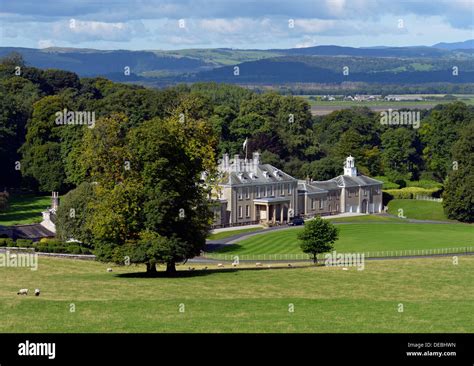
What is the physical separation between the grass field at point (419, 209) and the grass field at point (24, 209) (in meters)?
39.5

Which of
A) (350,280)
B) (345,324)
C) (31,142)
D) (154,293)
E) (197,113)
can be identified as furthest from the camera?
(197,113)

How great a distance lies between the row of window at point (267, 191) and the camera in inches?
3959

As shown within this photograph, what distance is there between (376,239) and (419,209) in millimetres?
26128

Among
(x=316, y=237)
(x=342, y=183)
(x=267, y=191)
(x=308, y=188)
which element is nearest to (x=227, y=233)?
(x=267, y=191)

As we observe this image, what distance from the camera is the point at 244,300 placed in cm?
3653

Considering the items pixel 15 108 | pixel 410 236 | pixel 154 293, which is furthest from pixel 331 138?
pixel 154 293

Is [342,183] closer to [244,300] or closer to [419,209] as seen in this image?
[419,209]

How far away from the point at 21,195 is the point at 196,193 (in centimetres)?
6066

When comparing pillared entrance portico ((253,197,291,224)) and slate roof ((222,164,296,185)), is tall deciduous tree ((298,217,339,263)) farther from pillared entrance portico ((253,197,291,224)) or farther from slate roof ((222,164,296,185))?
pillared entrance portico ((253,197,291,224))

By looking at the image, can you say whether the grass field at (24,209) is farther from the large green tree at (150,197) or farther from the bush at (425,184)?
the bush at (425,184)

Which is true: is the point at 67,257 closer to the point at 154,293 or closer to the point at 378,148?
the point at 154,293

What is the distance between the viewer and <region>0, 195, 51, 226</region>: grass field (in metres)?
87.1

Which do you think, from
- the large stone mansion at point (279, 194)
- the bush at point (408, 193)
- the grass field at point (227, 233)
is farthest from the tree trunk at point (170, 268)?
the bush at point (408, 193)

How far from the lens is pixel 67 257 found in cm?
6475
